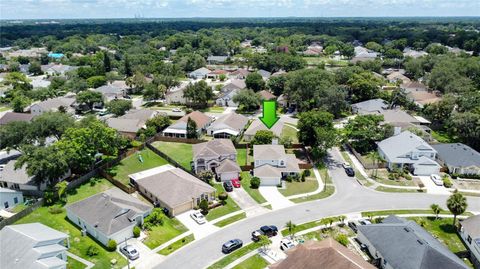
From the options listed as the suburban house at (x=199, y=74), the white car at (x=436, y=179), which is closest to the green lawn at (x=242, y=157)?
the white car at (x=436, y=179)

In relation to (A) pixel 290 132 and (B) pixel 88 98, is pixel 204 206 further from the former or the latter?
(B) pixel 88 98

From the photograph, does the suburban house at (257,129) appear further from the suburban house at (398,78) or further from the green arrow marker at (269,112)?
the suburban house at (398,78)

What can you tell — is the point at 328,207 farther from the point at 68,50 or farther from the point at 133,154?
the point at 68,50

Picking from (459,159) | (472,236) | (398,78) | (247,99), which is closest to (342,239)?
(472,236)

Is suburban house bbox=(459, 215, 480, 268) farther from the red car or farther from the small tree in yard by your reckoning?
the small tree in yard

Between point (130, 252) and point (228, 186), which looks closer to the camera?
point (130, 252)
